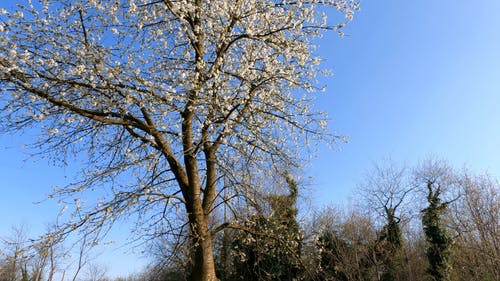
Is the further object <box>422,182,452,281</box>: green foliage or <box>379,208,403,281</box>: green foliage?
<box>379,208,403,281</box>: green foliage

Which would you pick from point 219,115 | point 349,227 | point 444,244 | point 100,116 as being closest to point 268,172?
point 219,115

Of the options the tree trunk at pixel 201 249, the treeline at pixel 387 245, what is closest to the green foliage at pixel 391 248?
the treeline at pixel 387 245

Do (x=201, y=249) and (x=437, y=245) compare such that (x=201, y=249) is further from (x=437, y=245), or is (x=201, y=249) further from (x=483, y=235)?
(x=437, y=245)

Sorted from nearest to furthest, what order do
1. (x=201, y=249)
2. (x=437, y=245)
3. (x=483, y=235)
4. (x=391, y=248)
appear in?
(x=201, y=249) → (x=483, y=235) → (x=437, y=245) → (x=391, y=248)

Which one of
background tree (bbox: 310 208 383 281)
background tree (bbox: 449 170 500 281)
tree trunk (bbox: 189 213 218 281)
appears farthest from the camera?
background tree (bbox: 310 208 383 281)

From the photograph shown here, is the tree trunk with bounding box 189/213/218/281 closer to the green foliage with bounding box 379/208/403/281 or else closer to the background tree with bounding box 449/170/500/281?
the background tree with bounding box 449/170/500/281

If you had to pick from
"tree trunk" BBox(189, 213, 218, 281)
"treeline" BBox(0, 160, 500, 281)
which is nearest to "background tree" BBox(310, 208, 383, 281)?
"treeline" BBox(0, 160, 500, 281)

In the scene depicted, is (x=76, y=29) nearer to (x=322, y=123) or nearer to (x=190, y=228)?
(x=190, y=228)

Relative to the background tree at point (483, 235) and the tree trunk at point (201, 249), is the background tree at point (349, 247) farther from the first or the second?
the tree trunk at point (201, 249)

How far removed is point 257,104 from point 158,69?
1.64 metres

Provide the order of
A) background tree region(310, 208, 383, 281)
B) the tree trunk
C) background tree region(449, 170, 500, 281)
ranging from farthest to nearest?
background tree region(310, 208, 383, 281) → background tree region(449, 170, 500, 281) → the tree trunk

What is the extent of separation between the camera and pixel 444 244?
54.2ft

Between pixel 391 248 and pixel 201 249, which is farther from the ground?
pixel 391 248

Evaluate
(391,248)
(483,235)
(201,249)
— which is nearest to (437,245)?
(391,248)
